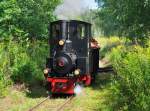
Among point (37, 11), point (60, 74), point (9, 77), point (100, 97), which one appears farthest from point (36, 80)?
point (37, 11)

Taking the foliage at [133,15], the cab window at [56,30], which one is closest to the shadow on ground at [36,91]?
the cab window at [56,30]

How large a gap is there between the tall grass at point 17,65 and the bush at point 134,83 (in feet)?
19.2

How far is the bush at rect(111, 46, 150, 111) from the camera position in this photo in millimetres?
11562

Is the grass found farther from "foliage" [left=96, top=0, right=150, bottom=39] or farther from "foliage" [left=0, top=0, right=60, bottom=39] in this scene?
"foliage" [left=0, top=0, right=60, bottom=39]

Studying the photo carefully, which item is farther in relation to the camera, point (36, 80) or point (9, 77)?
point (36, 80)

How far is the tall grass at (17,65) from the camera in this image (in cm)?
1780

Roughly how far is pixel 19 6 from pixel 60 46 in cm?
826

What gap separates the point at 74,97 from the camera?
1698cm

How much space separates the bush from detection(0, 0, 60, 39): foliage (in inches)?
415

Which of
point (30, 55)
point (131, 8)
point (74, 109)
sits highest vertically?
point (131, 8)

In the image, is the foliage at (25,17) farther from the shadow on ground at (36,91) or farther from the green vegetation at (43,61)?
the shadow on ground at (36,91)

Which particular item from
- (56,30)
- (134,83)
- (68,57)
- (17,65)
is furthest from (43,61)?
(134,83)

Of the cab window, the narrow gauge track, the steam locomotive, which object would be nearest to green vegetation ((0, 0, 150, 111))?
the narrow gauge track

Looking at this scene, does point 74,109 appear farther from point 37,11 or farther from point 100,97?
point 37,11
